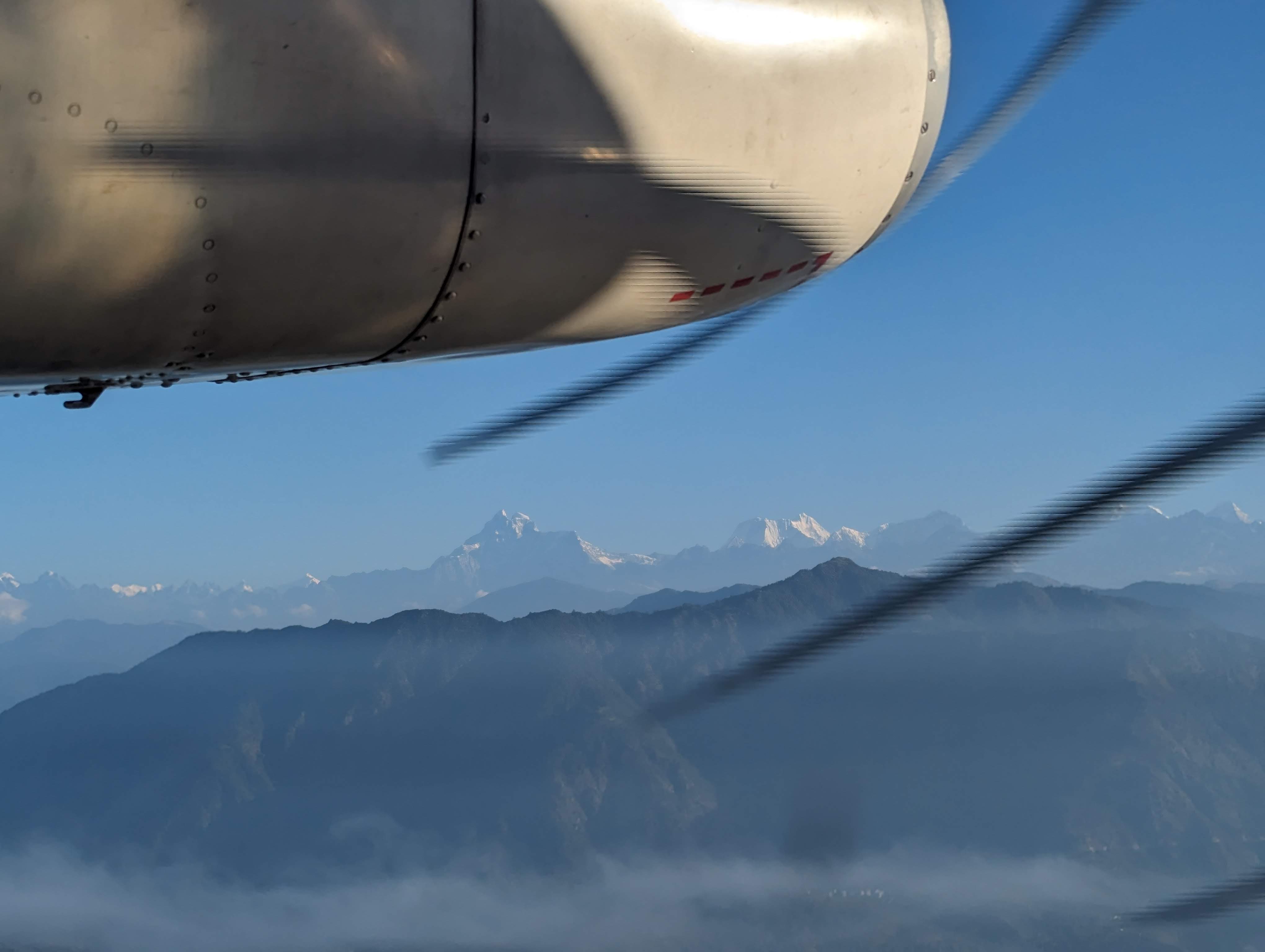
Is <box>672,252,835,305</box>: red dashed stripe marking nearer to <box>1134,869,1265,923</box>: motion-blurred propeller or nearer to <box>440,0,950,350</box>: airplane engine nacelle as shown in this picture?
<box>440,0,950,350</box>: airplane engine nacelle

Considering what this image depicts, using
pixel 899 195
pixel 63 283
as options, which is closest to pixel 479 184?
pixel 63 283

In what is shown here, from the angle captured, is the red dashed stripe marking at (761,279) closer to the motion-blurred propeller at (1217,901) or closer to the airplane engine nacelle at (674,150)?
the airplane engine nacelle at (674,150)

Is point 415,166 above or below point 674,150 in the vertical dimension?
below

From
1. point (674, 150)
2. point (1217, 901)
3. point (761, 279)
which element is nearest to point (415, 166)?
point (674, 150)

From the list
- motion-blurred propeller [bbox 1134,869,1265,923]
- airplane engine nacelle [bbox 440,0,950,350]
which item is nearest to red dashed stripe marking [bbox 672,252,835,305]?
airplane engine nacelle [bbox 440,0,950,350]

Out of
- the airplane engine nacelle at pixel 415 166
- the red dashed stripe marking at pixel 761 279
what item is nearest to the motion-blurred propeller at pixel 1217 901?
the red dashed stripe marking at pixel 761 279

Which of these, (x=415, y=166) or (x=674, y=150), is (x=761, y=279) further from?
(x=415, y=166)
